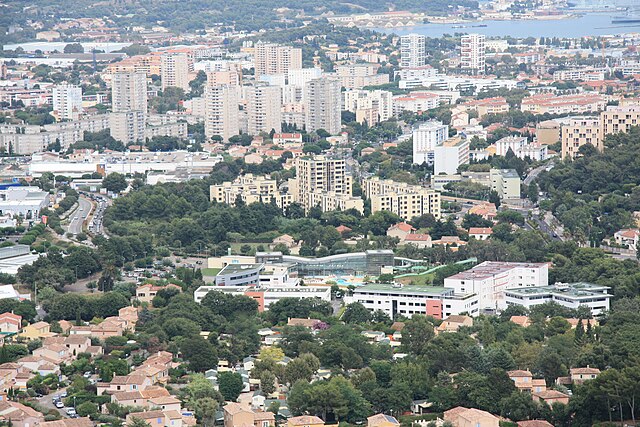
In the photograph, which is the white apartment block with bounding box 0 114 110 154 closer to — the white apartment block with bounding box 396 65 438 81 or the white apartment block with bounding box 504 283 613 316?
the white apartment block with bounding box 396 65 438 81

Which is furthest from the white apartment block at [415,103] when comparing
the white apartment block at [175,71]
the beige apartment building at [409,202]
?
the beige apartment building at [409,202]

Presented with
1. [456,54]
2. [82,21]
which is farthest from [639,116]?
[82,21]

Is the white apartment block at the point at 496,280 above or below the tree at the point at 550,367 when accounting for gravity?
below

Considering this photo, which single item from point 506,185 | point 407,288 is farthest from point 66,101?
point 407,288

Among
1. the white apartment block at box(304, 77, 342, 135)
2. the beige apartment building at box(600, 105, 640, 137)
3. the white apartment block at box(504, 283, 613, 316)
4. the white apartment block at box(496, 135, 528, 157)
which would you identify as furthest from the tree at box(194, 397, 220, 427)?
the white apartment block at box(304, 77, 342, 135)

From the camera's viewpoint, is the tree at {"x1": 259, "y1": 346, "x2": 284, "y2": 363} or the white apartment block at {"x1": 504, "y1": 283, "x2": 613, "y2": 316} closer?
the tree at {"x1": 259, "y1": 346, "x2": 284, "y2": 363}

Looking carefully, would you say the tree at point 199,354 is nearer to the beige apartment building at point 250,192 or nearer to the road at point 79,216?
the road at point 79,216
